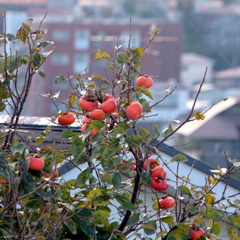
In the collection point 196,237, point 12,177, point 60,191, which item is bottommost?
point 196,237

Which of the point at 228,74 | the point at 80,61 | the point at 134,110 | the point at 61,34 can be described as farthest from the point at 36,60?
the point at 228,74

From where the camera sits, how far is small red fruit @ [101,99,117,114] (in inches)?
66.9

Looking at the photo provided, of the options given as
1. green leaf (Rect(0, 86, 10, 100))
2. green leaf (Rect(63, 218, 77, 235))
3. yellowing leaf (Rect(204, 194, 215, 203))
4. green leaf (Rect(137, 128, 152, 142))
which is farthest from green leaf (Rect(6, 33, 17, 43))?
yellowing leaf (Rect(204, 194, 215, 203))

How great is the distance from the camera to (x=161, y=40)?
32000mm

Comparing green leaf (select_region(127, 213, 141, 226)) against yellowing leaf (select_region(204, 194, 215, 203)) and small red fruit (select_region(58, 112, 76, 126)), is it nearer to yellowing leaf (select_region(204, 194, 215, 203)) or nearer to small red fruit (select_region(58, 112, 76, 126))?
yellowing leaf (select_region(204, 194, 215, 203))

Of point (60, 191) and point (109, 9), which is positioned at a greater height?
point (60, 191)

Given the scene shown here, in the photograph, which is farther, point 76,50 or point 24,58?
point 76,50

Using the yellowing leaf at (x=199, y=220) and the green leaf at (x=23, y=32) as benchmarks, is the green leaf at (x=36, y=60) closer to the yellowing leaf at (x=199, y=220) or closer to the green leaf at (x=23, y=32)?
the green leaf at (x=23, y=32)

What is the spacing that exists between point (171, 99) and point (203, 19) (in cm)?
1209

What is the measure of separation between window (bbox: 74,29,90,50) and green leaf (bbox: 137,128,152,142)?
103ft

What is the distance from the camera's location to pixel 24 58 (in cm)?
182

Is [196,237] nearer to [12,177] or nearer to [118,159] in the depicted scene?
[118,159]

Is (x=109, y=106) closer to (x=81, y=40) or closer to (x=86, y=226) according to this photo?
(x=86, y=226)

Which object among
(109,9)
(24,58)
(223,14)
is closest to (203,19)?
(223,14)
